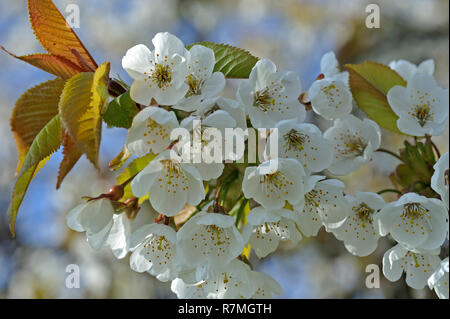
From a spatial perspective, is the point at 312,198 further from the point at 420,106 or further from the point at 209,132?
the point at 420,106

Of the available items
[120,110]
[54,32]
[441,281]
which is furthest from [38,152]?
[441,281]

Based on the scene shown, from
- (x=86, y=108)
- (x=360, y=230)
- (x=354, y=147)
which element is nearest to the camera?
(x=86, y=108)

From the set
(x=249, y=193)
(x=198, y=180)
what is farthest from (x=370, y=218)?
(x=198, y=180)

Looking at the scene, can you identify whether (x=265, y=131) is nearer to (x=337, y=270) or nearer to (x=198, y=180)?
(x=198, y=180)

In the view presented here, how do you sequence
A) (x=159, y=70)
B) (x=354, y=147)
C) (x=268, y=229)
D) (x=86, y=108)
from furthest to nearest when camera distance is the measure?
(x=354, y=147) → (x=268, y=229) → (x=159, y=70) → (x=86, y=108)

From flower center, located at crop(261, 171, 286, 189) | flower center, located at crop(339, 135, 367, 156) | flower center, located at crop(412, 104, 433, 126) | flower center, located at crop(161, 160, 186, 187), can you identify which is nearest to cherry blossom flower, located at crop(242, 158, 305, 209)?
flower center, located at crop(261, 171, 286, 189)

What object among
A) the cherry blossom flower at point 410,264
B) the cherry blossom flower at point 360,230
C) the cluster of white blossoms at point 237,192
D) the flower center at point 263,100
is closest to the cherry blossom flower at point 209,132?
the cluster of white blossoms at point 237,192
